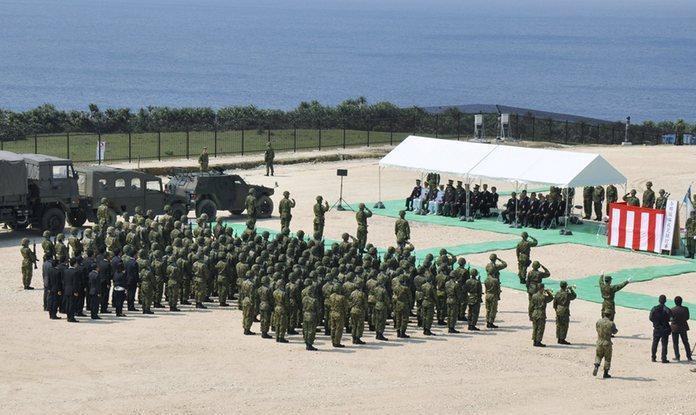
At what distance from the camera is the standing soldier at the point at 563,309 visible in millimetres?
22938

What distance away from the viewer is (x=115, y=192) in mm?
35250

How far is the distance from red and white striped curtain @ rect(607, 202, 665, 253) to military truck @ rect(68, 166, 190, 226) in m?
12.0

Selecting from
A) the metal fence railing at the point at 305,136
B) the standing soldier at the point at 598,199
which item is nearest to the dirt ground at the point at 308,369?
the standing soldier at the point at 598,199

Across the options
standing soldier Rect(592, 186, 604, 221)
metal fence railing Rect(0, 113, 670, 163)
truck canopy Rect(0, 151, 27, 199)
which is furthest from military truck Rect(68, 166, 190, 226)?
metal fence railing Rect(0, 113, 670, 163)

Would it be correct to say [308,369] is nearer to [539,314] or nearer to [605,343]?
[539,314]

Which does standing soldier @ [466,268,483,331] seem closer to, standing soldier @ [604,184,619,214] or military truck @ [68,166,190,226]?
military truck @ [68,166,190,226]

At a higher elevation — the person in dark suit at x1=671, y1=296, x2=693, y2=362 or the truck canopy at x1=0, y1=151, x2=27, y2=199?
the truck canopy at x1=0, y1=151, x2=27, y2=199

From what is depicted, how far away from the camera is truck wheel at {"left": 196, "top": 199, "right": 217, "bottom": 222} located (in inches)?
1453

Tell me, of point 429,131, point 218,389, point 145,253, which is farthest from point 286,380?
point 429,131

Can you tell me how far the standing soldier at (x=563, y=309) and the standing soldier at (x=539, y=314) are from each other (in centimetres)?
20

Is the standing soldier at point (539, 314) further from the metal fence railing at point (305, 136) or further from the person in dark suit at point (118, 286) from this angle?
the metal fence railing at point (305, 136)

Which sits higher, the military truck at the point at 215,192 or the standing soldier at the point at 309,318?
the military truck at the point at 215,192

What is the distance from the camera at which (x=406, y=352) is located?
73.7 ft

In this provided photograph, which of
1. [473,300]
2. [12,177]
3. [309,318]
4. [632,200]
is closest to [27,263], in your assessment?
[12,177]
